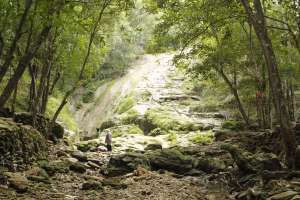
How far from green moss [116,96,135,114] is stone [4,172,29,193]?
28.1 m

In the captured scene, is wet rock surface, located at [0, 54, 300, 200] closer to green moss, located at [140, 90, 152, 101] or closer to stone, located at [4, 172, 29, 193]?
stone, located at [4, 172, 29, 193]

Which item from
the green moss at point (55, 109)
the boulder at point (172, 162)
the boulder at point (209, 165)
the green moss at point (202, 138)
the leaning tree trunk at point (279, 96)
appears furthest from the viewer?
the green moss at point (55, 109)

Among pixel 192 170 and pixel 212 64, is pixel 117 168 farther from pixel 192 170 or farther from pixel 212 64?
pixel 212 64

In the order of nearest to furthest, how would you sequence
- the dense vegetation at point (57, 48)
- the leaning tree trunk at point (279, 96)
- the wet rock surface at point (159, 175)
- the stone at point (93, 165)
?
the dense vegetation at point (57, 48) < the wet rock surface at point (159, 175) < the leaning tree trunk at point (279, 96) < the stone at point (93, 165)

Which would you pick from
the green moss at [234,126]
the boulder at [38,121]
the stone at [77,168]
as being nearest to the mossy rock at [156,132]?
the green moss at [234,126]

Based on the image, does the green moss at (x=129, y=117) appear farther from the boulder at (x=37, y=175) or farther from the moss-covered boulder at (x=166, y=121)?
the boulder at (x=37, y=175)

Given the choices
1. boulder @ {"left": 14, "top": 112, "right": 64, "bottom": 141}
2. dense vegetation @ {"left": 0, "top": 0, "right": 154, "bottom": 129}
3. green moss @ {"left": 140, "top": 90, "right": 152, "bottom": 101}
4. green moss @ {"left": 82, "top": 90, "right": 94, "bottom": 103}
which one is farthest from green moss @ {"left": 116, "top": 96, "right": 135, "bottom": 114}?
boulder @ {"left": 14, "top": 112, "right": 64, "bottom": 141}

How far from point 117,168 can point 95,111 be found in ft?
96.8

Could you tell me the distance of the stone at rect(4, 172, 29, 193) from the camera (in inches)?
361

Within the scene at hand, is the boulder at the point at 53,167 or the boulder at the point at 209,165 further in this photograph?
the boulder at the point at 209,165

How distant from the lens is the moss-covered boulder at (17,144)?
11.3 m

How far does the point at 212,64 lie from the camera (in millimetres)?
22500

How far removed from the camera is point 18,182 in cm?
955

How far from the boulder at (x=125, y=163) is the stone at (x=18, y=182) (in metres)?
4.03
